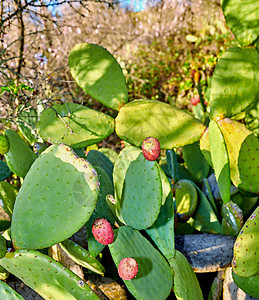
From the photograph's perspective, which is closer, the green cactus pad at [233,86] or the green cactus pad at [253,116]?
the green cactus pad at [233,86]

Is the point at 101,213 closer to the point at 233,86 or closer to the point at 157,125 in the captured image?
the point at 157,125

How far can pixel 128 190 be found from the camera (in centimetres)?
125

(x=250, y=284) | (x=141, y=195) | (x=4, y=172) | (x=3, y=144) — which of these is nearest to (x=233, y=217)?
(x=250, y=284)

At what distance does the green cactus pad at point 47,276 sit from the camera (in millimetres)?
957

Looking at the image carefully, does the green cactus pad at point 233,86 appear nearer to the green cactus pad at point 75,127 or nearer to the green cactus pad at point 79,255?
the green cactus pad at point 75,127

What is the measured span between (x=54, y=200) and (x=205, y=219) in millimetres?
960

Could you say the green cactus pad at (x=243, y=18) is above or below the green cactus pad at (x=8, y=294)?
above

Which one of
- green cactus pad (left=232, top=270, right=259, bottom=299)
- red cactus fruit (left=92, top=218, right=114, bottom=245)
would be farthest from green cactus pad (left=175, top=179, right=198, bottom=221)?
red cactus fruit (left=92, top=218, right=114, bottom=245)

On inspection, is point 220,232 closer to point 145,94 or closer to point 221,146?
point 221,146

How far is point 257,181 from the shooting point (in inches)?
60.6

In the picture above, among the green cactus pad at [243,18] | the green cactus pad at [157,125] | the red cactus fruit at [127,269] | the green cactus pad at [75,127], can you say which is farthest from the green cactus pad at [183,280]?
the green cactus pad at [243,18]

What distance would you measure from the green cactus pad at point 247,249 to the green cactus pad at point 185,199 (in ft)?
2.13

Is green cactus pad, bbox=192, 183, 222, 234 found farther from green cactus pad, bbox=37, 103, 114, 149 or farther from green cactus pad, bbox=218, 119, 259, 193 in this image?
green cactus pad, bbox=37, 103, 114, 149

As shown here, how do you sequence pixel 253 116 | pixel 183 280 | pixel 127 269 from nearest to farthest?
pixel 127 269 → pixel 183 280 → pixel 253 116
